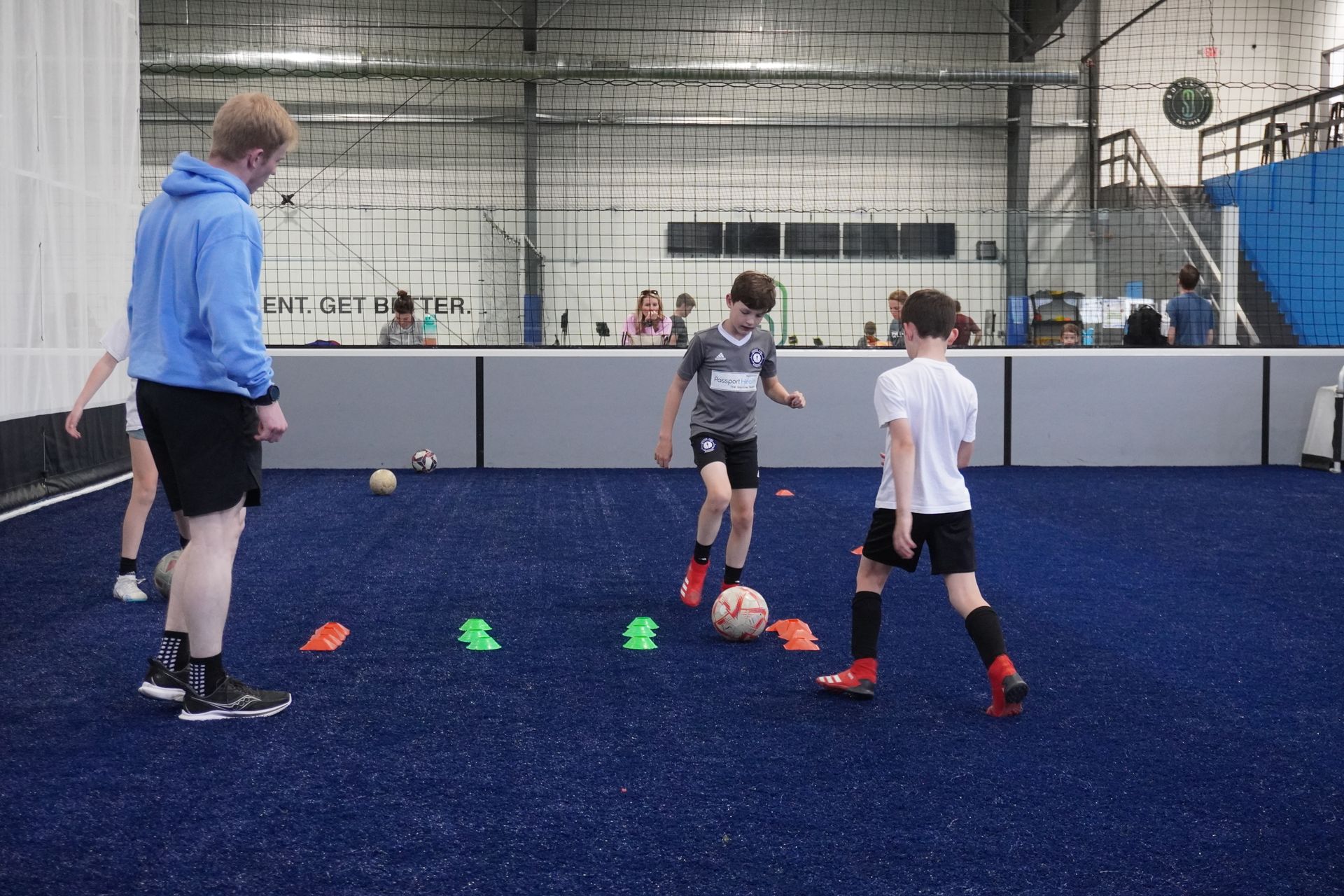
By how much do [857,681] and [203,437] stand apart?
203 cm

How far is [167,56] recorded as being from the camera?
16125 millimetres

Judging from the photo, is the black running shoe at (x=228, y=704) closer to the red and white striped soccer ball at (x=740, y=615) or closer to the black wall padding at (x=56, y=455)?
the red and white striped soccer ball at (x=740, y=615)

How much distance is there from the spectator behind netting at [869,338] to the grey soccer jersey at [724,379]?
6.76m

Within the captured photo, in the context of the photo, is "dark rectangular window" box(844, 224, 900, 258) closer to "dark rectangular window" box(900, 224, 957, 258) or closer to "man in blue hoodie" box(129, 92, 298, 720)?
"dark rectangular window" box(900, 224, 957, 258)

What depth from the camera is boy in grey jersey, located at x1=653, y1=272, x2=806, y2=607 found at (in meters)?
4.97

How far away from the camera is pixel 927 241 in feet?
57.8

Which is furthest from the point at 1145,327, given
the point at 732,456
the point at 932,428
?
the point at 932,428

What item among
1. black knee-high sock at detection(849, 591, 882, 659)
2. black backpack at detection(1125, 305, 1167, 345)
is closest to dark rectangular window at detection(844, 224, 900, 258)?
black backpack at detection(1125, 305, 1167, 345)

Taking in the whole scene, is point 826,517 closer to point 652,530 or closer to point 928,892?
point 652,530

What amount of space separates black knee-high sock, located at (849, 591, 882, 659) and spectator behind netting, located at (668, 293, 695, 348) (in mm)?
7782

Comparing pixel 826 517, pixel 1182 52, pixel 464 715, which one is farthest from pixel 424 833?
pixel 1182 52

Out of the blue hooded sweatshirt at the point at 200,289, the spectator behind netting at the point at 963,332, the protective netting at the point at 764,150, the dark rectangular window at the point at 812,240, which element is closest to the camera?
the blue hooded sweatshirt at the point at 200,289

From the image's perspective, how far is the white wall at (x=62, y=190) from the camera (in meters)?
7.48

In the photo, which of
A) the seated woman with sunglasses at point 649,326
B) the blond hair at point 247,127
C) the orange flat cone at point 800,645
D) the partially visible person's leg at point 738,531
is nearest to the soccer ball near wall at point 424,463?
the seated woman with sunglasses at point 649,326
